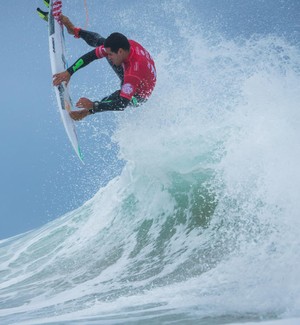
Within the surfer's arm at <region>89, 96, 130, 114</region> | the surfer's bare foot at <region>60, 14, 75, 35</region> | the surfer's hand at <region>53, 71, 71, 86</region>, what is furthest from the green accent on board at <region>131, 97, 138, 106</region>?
the surfer's bare foot at <region>60, 14, 75, 35</region>

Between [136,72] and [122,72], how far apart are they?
38 centimetres

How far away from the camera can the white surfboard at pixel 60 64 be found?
6047 mm

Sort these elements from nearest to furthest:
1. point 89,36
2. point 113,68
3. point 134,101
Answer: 1. point 134,101
2. point 113,68
3. point 89,36

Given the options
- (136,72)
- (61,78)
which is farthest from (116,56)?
(61,78)

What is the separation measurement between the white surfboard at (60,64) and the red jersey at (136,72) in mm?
Answer: 930

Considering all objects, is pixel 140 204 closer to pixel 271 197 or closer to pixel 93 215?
pixel 93 215

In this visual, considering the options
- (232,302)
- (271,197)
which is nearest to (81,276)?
(271,197)

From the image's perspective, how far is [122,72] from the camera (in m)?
5.45

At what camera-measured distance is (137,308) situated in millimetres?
3881

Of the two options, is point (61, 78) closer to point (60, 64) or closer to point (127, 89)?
point (60, 64)

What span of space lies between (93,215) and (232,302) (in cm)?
670

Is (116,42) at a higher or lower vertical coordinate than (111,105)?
higher

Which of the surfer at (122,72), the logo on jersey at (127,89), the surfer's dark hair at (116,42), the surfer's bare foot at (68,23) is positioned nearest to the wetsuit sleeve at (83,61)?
the surfer at (122,72)

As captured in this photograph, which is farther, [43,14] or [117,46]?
[43,14]
